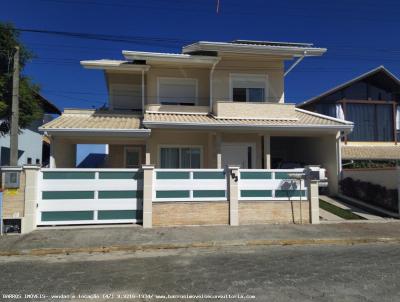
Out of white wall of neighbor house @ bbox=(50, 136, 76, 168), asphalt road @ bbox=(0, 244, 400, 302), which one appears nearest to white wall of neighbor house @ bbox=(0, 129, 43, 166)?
white wall of neighbor house @ bbox=(50, 136, 76, 168)

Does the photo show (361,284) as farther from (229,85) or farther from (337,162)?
(229,85)

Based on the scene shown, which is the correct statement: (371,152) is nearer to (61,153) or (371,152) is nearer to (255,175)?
(255,175)

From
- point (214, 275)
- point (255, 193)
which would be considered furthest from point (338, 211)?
point (214, 275)

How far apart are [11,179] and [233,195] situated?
21.1 feet

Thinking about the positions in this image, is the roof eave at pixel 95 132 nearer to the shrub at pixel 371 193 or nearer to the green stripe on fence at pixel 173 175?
the green stripe on fence at pixel 173 175

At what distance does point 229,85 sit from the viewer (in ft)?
55.5

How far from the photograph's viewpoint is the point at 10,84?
16.3 meters

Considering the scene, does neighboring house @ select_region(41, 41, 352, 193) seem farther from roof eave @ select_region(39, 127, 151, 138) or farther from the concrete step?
the concrete step

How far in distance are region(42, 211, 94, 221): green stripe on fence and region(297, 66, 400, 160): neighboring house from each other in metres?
17.7

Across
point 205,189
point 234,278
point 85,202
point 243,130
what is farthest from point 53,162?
point 234,278

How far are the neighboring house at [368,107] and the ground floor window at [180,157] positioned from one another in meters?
11.1

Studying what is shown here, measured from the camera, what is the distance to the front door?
54.0ft

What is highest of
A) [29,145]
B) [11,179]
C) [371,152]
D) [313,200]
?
[29,145]

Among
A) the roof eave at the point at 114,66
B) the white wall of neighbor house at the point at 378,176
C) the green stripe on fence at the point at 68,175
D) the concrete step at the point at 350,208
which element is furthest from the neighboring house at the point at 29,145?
the white wall of neighbor house at the point at 378,176
